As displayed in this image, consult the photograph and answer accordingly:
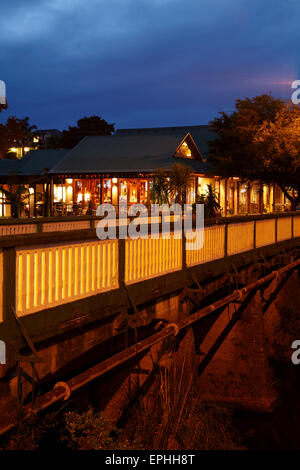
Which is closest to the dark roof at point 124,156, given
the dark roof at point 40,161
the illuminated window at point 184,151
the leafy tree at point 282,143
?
the illuminated window at point 184,151

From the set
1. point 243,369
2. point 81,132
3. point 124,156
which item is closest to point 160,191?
point 124,156

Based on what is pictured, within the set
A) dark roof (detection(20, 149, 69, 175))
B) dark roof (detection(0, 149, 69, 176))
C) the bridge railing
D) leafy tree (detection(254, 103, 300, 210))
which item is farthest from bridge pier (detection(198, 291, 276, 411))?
dark roof (detection(0, 149, 69, 176))

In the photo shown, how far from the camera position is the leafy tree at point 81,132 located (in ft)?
243

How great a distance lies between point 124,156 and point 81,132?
43862 mm

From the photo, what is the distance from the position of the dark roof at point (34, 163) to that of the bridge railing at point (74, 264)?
27.1m

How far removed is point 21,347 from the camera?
17.4 ft

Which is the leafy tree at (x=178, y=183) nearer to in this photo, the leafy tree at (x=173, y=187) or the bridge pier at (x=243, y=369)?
the leafy tree at (x=173, y=187)

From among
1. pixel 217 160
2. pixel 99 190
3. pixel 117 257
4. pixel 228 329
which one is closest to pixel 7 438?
pixel 117 257

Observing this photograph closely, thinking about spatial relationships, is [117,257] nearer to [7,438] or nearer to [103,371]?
[103,371]

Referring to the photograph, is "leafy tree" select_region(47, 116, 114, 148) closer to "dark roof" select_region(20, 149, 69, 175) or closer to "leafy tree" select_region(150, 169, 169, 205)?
"dark roof" select_region(20, 149, 69, 175)

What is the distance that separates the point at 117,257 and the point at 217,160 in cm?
3061

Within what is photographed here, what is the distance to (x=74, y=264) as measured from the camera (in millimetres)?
6438

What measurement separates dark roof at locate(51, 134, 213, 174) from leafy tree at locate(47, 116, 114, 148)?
3798 centimetres

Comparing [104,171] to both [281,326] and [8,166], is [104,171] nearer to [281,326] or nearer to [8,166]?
[8,166]
